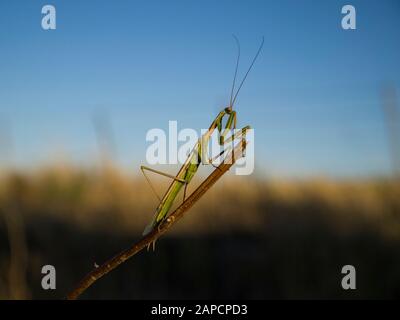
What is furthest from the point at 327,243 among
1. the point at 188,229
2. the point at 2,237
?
the point at 2,237

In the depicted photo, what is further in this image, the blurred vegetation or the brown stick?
the blurred vegetation

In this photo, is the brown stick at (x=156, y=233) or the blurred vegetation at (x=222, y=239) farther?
the blurred vegetation at (x=222, y=239)

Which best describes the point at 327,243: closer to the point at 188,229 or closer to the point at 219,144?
the point at 188,229

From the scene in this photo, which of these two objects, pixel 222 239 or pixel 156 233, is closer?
pixel 156 233
